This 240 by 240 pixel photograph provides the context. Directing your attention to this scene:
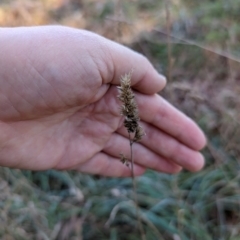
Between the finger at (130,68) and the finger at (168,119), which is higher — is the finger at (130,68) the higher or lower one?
the higher one

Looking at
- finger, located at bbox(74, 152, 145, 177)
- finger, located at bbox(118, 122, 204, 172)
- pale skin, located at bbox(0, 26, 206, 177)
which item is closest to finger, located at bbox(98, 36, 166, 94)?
pale skin, located at bbox(0, 26, 206, 177)

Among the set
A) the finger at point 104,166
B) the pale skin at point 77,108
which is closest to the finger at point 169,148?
the pale skin at point 77,108

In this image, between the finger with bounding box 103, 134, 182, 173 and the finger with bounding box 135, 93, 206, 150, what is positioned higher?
the finger with bounding box 135, 93, 206, 150

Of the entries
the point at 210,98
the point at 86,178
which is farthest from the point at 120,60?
the point at 210,98

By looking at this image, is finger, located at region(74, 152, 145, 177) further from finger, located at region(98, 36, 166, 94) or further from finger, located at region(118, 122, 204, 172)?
finger, located at region(98, 36, 166, 94)

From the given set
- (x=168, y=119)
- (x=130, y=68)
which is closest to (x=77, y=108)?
(x=130, y=68)

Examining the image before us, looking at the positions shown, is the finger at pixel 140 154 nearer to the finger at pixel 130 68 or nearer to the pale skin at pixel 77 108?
the pale skin at pixel 77 108
